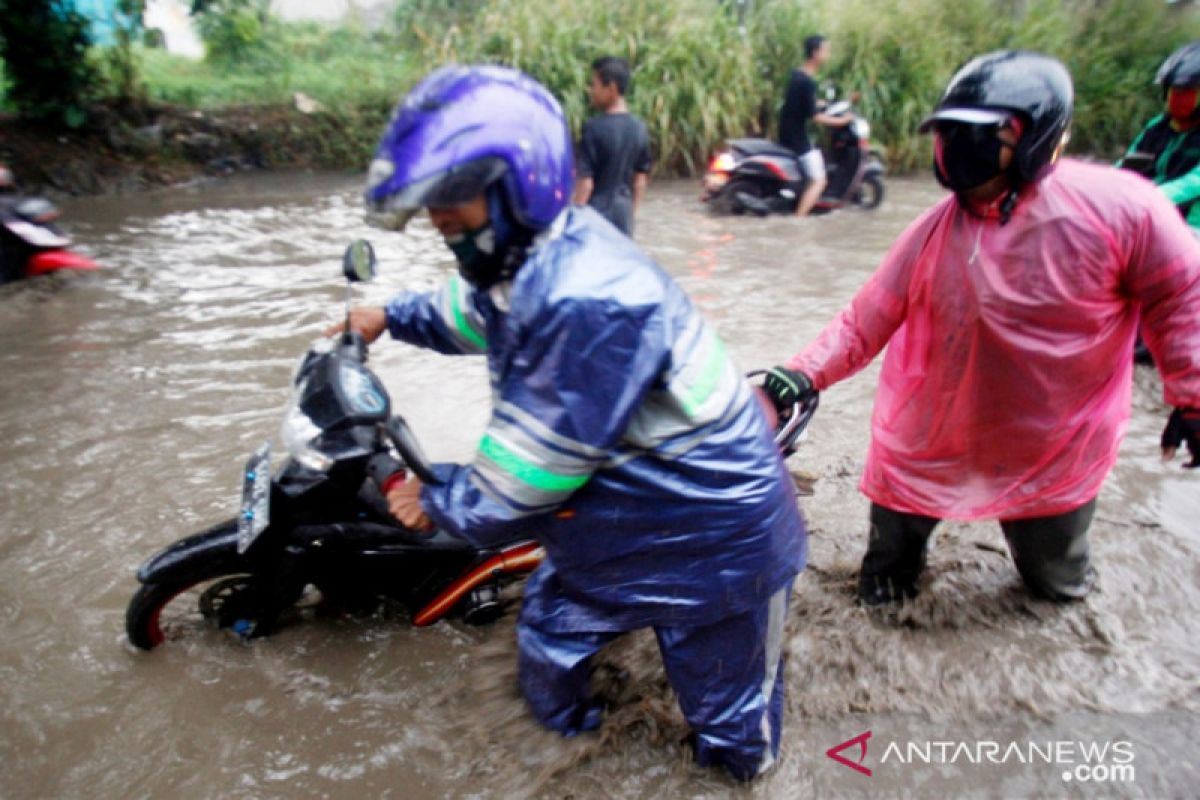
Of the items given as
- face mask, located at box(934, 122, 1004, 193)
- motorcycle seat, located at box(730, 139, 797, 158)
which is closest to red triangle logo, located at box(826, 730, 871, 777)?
face mask, located at box(934, 122, 1004, 193)

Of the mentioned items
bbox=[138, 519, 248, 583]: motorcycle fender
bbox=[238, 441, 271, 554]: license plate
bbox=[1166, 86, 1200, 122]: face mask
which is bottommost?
bbox=[138, 519, 248, 583]: motorcycle fender

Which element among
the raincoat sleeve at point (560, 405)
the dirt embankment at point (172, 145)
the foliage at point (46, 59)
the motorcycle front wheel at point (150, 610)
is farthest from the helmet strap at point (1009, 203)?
the foliage at point (46, 59)

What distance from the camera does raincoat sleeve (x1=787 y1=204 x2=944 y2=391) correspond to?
8.29 ft

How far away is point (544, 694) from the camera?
2283 mm

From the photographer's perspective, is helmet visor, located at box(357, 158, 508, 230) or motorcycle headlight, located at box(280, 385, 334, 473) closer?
helmet visor, located at box(357, 158, 508, 230)

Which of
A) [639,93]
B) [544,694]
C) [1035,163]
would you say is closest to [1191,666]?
[1035,163]

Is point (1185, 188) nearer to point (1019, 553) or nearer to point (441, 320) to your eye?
point (1019, 553)

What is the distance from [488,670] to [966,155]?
2109 mm

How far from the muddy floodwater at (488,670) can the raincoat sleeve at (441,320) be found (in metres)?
1.08

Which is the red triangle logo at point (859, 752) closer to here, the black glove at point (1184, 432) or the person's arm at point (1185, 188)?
the black glove at point (1184, 432)

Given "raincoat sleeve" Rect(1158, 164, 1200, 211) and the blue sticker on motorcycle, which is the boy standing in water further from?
the blue sticker on motorcycle

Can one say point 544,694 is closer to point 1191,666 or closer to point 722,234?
point 1191,666

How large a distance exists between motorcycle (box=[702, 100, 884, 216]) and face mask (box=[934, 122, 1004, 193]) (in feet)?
22.6

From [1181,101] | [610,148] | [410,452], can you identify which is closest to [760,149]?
[610,148]
